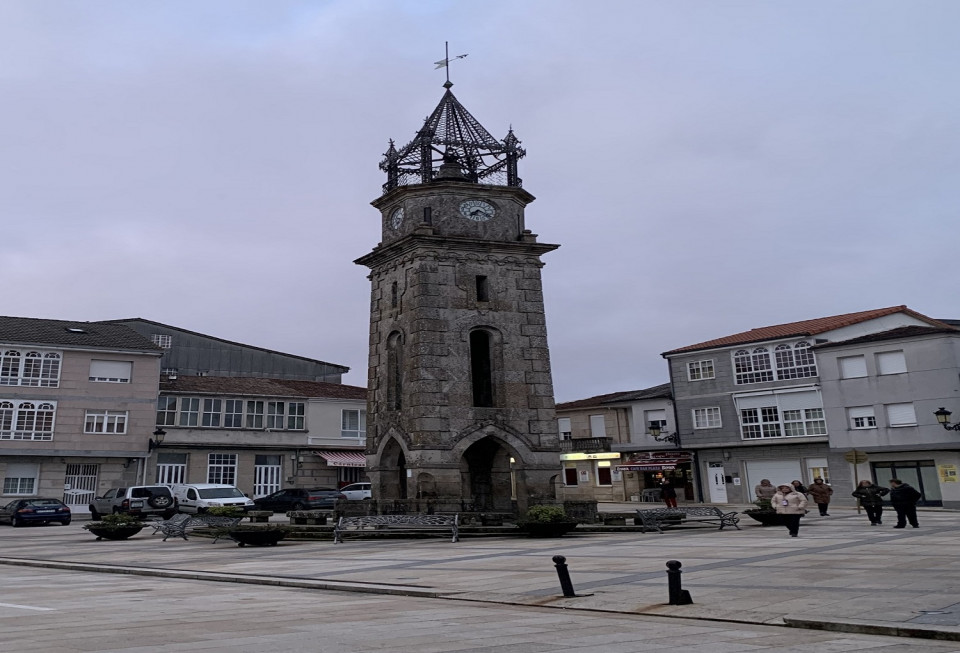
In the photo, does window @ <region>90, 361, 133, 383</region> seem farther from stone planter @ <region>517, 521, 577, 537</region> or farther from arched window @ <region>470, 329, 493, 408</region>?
stone planter @ <region>517, 521, 577, 537</region>

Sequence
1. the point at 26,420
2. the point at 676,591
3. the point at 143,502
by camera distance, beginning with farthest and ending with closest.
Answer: the point at 26,420
the point at 143,502
the point at 676,591

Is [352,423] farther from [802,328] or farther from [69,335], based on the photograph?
[802,328]

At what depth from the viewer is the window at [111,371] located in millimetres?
41531

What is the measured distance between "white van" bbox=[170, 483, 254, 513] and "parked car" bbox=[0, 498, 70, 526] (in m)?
4.59

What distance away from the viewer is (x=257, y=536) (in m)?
20.8

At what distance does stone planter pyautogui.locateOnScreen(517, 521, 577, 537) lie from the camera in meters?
20.4

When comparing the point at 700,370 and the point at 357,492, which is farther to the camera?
the point at 700,370

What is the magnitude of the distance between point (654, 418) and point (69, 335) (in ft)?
105

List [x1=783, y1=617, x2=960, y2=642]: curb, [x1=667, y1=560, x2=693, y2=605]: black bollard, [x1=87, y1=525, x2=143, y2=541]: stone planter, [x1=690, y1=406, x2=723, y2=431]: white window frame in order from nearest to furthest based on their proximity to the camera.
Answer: [x1=783, y1=617, x2=960, y2=642]: curb → [x1=667, y1=560, x2=693, y2=605]: black bollard → [x1=87, y1=525, x2=143, y2=541]: stone planter → [x1=690, y1=406, x2=723, y2=431]: white window frame

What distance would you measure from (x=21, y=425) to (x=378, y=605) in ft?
117

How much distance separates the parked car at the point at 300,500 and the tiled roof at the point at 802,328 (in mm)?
20314

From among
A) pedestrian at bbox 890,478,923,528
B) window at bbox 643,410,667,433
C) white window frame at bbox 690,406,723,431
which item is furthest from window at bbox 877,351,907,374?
pedestrian at bbox 890,478,923,528

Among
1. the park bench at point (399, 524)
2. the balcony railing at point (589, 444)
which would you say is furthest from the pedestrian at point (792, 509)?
the balcony railing at point (589, 444)

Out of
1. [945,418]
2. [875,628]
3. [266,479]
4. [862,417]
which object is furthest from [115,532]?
[862,417]
